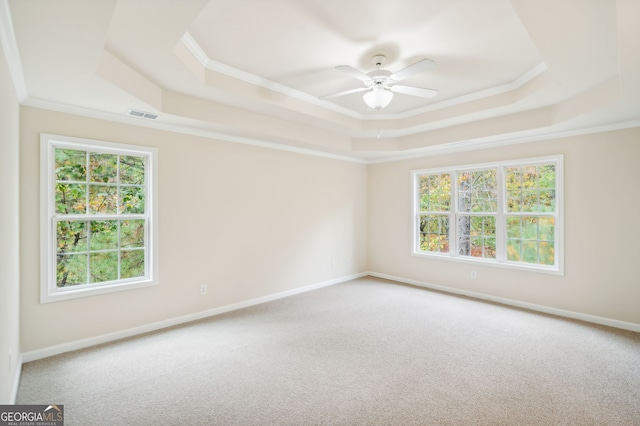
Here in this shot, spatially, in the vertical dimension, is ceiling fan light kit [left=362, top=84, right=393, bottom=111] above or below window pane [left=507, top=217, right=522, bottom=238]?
above

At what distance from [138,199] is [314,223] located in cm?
272

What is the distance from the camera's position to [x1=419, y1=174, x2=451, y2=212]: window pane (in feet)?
17.9

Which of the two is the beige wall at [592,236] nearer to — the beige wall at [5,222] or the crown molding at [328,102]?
the crown molding at [328,102]

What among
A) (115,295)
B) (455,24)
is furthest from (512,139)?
(115,295)

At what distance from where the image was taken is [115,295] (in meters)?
3.40

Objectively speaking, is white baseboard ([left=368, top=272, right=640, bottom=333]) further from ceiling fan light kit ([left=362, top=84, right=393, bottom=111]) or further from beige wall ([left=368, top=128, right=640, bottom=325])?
ceiling fan light kit ([left=362, top=84, right=393, bottom=111])

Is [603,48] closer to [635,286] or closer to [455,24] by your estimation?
[455,24]

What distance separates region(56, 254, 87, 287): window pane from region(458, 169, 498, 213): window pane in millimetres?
5250

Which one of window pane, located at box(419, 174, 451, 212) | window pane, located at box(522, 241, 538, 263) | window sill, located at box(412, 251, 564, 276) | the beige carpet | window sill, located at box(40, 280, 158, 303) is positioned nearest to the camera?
the beige carpet

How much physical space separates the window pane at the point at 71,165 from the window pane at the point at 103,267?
0.82 m

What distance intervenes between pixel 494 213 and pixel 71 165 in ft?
18.0

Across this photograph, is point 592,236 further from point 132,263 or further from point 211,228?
point 132,263

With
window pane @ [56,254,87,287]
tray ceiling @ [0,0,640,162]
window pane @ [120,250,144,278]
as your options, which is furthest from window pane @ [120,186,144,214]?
tray ceiling @ [0,0,640,162]

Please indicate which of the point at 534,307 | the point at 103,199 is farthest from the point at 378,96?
the point at 534,307
